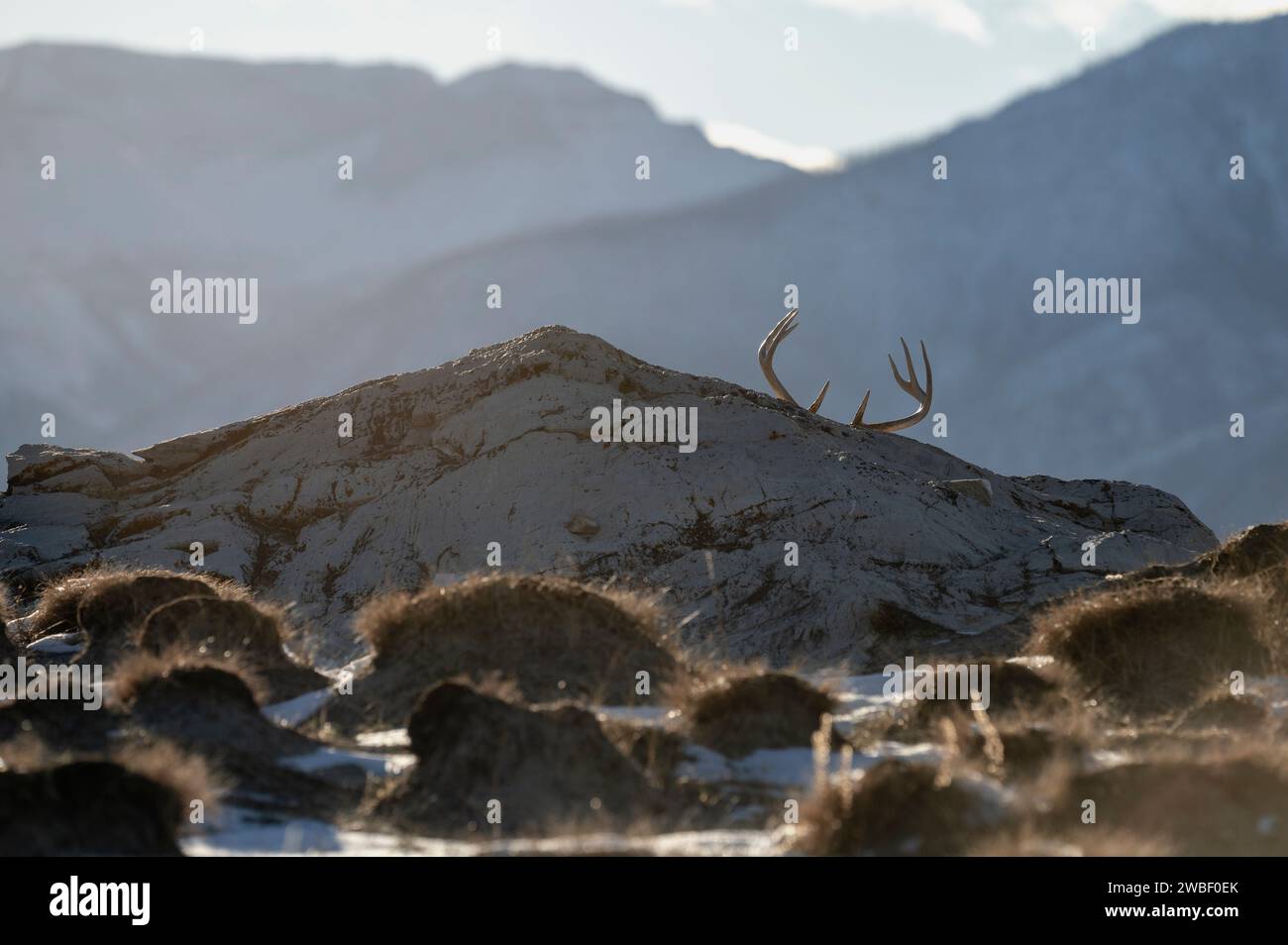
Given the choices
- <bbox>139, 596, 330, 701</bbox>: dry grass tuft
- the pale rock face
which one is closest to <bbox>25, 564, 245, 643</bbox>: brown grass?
<bbox>139, 596, 330, 701</bbox>: dry grass tuft

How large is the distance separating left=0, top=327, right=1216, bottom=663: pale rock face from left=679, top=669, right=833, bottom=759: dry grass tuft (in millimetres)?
4307

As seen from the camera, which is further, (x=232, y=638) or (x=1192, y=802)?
(x=232, y=638)

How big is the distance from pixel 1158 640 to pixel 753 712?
3.58 meters

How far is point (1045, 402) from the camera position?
9569 cm

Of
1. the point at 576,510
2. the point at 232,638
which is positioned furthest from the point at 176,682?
the point at 576,510

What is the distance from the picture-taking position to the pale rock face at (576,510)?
15.0 meters

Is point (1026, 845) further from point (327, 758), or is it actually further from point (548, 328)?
point (548, 328)

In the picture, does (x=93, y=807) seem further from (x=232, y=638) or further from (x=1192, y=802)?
(x=1192, y=802)

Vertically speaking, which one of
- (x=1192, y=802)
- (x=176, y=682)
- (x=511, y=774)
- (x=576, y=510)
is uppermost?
(x=576, y=510)

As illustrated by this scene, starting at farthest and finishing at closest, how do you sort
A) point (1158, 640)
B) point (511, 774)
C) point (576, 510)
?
1. point (576, 510)
2. point (1158, 640)
3. point (511, 774)

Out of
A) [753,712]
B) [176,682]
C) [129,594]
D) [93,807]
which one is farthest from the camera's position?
[129,594]

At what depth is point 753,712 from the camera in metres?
9.01

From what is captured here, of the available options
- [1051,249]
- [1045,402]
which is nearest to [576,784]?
[1045,402]
